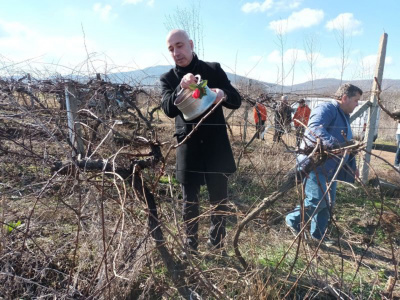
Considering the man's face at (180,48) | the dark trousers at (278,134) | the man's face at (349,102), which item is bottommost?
the dark trousers at (278,134)

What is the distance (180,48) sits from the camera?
6.23 feet

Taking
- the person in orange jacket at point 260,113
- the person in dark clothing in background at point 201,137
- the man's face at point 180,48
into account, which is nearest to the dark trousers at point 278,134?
the person in orange jacket at point 260,113

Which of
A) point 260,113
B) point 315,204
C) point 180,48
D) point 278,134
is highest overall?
point 180,48

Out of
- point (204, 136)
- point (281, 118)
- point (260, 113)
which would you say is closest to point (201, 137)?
point (204, 136)

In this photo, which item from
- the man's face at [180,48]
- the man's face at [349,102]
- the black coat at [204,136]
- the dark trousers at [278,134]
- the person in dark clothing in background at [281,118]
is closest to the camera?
the dark trousers at [278,134]

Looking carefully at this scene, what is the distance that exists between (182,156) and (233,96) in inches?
21.8

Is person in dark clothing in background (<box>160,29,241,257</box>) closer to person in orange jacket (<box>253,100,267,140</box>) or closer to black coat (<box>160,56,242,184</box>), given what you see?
black coat (<box>160,56,242,184</box>)

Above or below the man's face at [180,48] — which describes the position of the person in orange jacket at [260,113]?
below

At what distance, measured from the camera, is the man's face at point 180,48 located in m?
1.88

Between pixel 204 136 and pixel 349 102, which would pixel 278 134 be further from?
pixel 349 102

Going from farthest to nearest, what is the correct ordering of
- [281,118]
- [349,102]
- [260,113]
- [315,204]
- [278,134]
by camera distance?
[281,118] < [260,113] < [315,204] < [349,102] < [278,134]

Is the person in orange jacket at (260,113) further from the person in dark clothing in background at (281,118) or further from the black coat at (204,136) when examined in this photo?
the black coat at (204,136)

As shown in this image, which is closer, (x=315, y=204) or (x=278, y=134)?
(x=278, y=134)

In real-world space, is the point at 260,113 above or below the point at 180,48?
below
